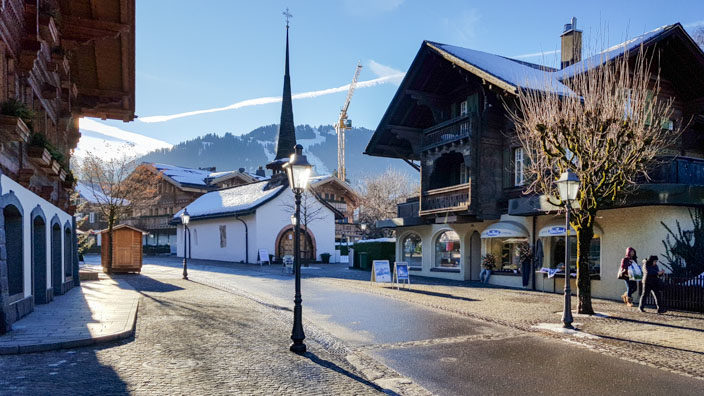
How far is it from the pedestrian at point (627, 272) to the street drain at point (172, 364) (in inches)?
474

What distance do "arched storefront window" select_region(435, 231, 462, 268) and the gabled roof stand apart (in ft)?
49.7

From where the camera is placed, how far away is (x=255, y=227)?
35.5m

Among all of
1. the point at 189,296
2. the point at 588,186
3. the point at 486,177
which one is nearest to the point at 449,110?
the point at 486,177

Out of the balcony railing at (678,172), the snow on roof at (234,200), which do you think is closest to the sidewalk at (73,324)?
the balcony railing at (678,172)

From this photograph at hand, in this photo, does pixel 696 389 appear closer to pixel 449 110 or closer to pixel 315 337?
pixel 315 337

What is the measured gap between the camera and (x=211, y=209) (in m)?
42.4

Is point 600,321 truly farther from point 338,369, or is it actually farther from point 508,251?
point 508,251

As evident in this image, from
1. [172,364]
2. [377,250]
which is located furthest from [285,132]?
[172,364]

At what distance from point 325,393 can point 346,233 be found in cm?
5233

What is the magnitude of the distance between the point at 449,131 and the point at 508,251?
5.66 m

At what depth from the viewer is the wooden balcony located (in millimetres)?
20312

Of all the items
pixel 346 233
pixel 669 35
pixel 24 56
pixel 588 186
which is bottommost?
pixel 346 233

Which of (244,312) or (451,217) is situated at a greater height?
(451,217)

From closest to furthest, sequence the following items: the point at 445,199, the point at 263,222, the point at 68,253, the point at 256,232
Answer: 1. the point at 68,253
2. the point at 445,199
3. the point at 256,232
4. the point at 263,222
